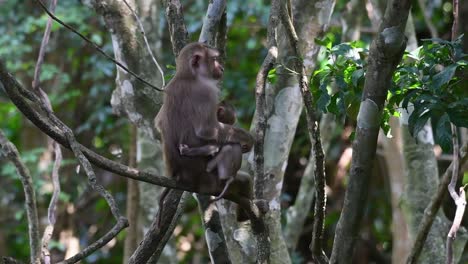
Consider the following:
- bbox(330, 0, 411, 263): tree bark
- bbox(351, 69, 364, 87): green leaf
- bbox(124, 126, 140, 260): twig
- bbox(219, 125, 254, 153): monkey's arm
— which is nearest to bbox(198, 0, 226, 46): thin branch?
bbox(219, 125, 254, 153): monkey's arm

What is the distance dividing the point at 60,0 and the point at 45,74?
3.75 feet

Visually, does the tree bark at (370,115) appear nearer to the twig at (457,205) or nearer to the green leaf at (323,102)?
the twig at (457,205)

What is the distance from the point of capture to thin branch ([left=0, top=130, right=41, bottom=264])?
4.41 meters

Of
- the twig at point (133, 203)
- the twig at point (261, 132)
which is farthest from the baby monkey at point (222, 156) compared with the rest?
the twig at point (133, 203)

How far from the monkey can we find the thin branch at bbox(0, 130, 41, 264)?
2.61 ft

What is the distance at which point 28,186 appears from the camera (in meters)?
4.52

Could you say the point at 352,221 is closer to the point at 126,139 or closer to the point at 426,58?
the point at 426,58

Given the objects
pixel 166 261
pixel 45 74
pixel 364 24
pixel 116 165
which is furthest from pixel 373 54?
pixel 364 24

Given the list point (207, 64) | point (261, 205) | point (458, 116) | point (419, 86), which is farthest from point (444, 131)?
point (207, 64)

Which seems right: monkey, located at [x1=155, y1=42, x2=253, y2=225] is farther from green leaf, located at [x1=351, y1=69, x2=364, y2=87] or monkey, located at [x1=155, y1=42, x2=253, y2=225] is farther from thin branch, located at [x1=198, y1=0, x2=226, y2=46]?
green leaf, located at [x1=351, y1=69, x2=364, y2=87]

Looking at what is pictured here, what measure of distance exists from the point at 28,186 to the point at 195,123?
3.39 feet

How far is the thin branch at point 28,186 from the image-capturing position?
14.5 feet

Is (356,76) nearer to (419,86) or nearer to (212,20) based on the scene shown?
(419,86)

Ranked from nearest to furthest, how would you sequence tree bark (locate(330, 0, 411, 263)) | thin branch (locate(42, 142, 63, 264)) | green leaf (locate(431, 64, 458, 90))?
tree bark (locate(330, 0, 411, 263)) < green leaf (locate(431, 64, 458, 90)) < thin branch (locate(42, 142, 63, 264))
